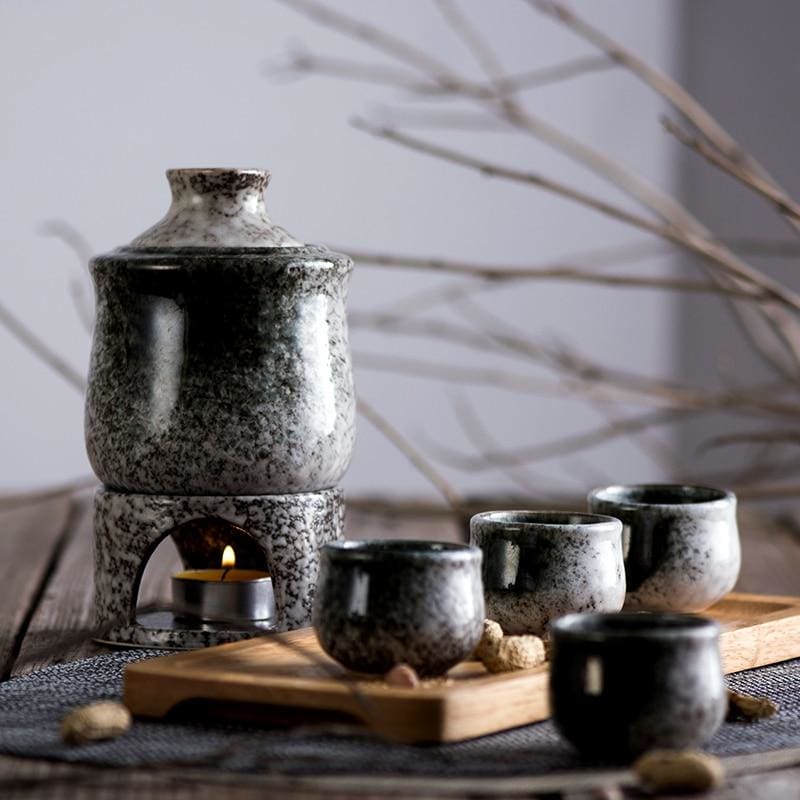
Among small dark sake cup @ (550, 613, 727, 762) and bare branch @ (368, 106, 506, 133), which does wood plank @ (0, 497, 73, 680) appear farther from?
bare branch @ (368, 106, 506, 133)

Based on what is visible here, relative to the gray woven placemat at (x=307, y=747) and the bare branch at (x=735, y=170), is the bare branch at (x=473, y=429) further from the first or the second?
the gray woven placemat at (x=307, y=747)

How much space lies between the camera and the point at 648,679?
75cm

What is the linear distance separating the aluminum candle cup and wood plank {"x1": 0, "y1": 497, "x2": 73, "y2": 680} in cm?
13

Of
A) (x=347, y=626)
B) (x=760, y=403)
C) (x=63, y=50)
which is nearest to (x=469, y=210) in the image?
(x=63, y=50)

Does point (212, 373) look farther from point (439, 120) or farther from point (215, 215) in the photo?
point (439, 120)

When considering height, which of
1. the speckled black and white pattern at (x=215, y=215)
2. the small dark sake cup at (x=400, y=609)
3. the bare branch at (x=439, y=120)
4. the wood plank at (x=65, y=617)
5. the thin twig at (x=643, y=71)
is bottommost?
the wood plank at (x=65, y=617)

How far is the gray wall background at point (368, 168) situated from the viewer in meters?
Result: 2.58

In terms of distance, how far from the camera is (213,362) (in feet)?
3.59

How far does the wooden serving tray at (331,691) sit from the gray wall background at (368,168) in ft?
5.45

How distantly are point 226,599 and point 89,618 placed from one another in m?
0.15

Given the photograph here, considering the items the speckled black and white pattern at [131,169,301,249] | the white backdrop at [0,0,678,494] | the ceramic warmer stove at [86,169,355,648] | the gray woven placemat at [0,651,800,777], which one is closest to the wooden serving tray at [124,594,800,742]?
the gray woven placemat at [0,651,800,777]

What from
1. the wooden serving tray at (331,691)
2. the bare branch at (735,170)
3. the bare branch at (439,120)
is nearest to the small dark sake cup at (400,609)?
the wooden serving tray at (331,691)

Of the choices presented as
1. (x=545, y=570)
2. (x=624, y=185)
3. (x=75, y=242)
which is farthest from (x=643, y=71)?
(x=75, y=242)

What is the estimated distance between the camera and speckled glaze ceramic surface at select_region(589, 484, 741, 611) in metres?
1.07
